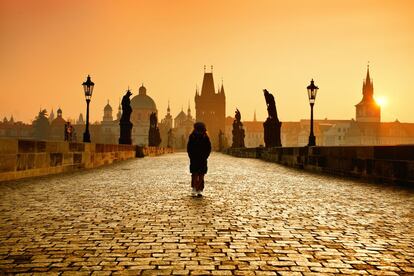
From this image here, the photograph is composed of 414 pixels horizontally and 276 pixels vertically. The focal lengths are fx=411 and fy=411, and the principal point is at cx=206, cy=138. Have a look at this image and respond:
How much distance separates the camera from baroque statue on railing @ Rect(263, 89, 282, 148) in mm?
A: 27737

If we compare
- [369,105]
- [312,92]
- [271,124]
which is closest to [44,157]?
[312,92]

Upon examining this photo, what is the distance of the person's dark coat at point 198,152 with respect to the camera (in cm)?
833

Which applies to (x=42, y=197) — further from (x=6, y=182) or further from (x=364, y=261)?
(x=364, y=261)

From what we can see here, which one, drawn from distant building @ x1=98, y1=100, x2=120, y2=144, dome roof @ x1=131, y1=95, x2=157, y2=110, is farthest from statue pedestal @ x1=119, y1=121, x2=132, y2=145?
distant building @ x1=98, y1=100, x2=120, y2=144

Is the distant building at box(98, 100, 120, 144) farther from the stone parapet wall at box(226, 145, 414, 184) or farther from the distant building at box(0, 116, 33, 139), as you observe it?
the stone parapet wall at box(226, 145, 414, 184)

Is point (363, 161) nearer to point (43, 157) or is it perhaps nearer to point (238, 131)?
point (43, 157)

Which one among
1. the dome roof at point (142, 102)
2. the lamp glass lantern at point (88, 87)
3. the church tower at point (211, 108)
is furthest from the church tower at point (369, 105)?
the lamp glass lantern at point (88, 87)

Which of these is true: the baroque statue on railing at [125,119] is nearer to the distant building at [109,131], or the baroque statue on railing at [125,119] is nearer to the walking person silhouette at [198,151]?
the walking person silhouette at [198,151]

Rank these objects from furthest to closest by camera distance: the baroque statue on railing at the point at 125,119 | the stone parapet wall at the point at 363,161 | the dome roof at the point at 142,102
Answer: the dome roof at the point at 142,102, the baroque statue on railing at the point at 125,119, the stone parapet wall at the point at 363,161

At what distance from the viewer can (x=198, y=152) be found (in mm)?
8445

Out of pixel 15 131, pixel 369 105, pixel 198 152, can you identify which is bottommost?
pixel 198 152

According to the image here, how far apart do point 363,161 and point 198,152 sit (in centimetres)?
569

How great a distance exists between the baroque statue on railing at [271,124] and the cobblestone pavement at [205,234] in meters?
19.9

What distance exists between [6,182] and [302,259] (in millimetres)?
8219
